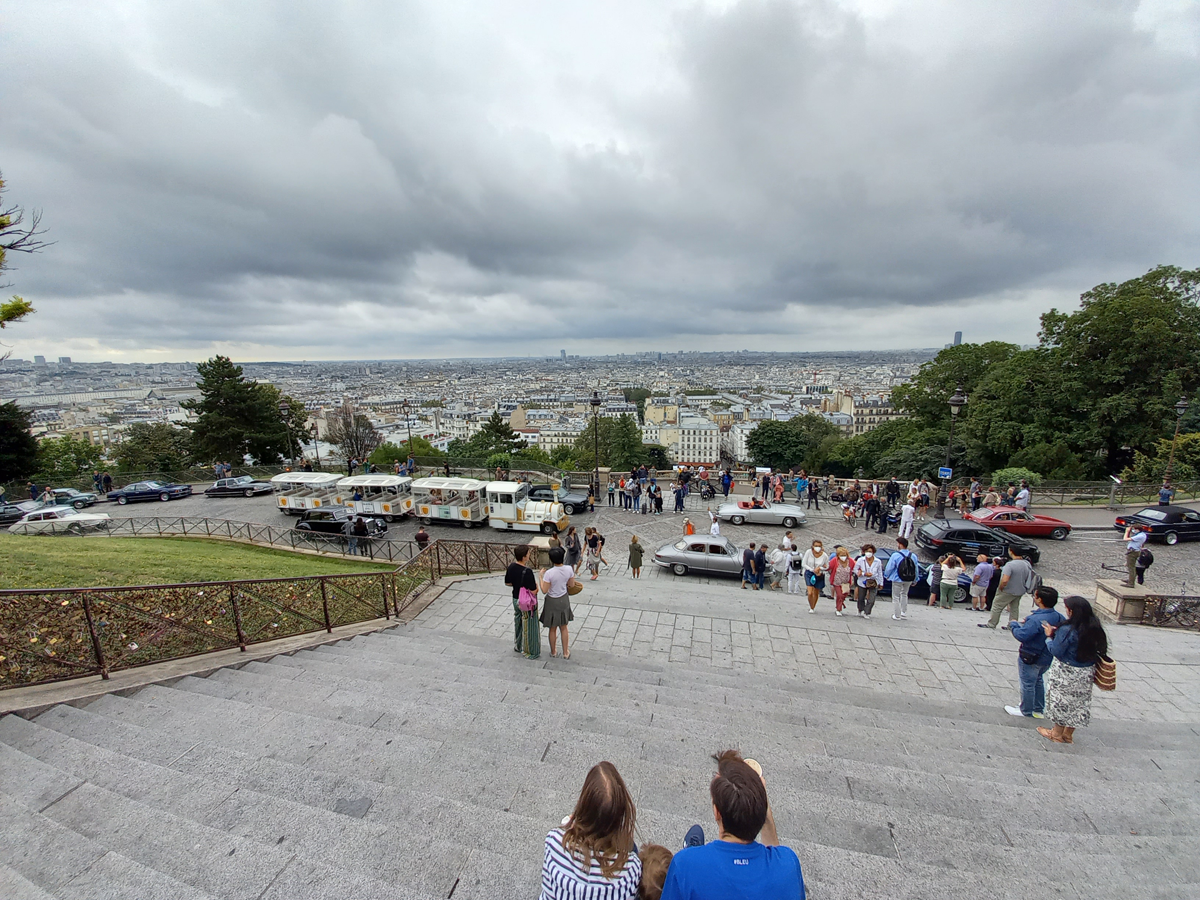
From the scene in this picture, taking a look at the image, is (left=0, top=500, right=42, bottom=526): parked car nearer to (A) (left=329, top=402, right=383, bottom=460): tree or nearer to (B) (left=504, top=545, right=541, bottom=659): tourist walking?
(B) (left=504, top=545, right=541, bottom=659): tourist walking

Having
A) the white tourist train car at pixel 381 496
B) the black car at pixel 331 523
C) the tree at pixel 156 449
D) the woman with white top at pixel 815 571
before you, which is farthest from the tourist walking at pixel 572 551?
the tree at pixel 156 449

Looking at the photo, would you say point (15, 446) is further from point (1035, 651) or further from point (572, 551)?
point (1035, 651)

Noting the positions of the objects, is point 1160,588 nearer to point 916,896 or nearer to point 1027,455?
point 916,896

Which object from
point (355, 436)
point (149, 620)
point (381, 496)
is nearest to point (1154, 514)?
point (149, 620)

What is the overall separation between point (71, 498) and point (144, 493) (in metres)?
2.61

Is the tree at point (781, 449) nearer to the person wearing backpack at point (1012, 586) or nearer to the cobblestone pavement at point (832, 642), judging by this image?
the person wearing backpack at point (1012, 586)

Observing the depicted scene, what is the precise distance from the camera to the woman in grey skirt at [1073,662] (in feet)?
14.8

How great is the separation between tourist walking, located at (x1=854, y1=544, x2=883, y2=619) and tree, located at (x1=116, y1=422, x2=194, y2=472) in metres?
45.8

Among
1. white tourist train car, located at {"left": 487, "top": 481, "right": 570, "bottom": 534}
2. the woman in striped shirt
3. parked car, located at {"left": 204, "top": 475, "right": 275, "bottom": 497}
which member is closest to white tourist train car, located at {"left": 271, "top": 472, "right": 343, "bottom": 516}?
parked car, located at {"left": 204, "top": 475, "right": 275, "bottom": 497}

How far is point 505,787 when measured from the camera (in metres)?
3.55

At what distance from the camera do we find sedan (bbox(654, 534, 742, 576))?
12070 millimetres

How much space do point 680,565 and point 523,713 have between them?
8.08 metres

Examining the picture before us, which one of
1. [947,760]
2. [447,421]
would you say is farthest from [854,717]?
[447,421]

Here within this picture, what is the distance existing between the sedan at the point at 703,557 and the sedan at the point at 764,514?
4444 millimetres
